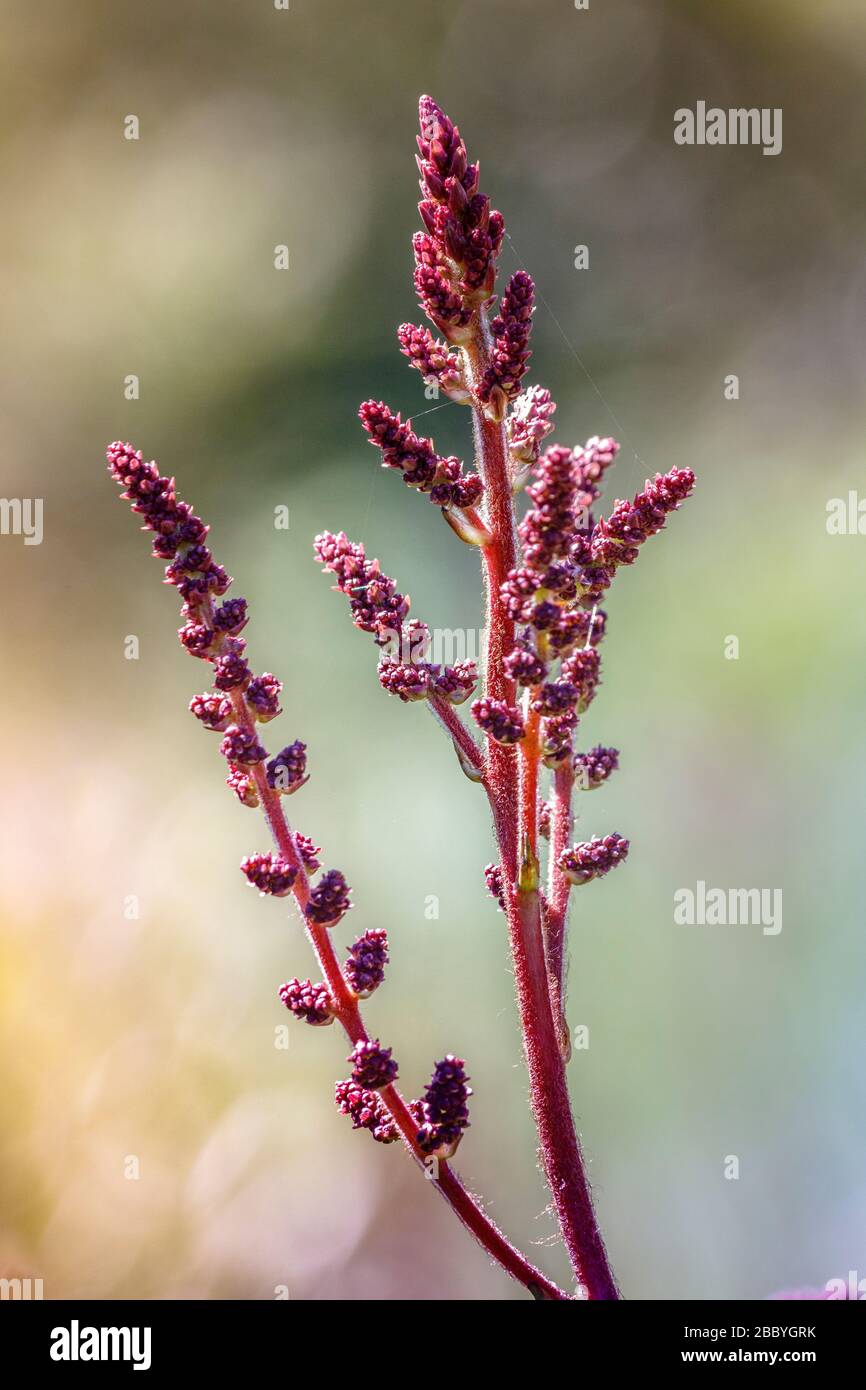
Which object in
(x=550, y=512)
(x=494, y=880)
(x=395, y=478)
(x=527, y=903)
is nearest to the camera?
(x=550, y=512)

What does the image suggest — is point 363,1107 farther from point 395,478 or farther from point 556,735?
point 395,478

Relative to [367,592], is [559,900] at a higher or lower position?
lower

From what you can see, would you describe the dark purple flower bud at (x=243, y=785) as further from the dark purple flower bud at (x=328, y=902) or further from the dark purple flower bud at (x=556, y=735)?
the dark purple flower bud at (x=556, y=735)

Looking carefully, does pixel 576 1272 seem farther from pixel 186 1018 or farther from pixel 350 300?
pixel 350 300

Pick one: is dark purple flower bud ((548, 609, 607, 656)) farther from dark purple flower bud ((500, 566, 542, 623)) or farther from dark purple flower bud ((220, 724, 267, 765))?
dark purple flower bud ((220, 724, 267, 765))

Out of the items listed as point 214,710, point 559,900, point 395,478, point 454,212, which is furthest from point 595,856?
point 395,478

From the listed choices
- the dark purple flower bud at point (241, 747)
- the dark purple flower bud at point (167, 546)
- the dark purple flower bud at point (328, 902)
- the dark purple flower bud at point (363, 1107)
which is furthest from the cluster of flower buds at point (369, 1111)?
the dark purple flower bud at point (167, 546)

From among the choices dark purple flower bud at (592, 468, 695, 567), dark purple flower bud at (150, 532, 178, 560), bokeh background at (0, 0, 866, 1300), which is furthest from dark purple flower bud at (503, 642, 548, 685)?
bokeh background at (0, 0, 866, 1300)

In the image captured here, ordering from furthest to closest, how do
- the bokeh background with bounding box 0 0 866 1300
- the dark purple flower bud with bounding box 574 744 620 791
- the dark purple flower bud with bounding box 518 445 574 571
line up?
1. the bokeh background with bounding box 0 0 866 1300
2. the dark purple flower bud with bounding box 574 744 620 791
3. the dark purple flower bud with bounding box 518 445 574 571
